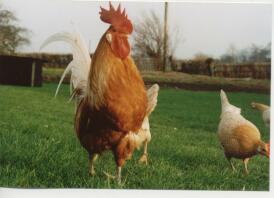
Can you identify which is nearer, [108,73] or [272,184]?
[108,73]

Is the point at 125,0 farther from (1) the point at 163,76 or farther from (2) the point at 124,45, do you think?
(1) the point at 163,76

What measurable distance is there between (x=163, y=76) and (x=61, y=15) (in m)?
0.73

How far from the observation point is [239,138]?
334 cm

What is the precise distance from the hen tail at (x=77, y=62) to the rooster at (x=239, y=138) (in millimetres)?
902

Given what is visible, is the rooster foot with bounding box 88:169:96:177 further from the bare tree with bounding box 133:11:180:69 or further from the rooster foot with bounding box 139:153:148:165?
the bare tree with bounding box 133:11:180:69

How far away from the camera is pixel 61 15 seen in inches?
130

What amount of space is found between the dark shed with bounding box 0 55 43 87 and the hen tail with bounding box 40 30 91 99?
0.66 feet

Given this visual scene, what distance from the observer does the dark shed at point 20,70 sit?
133 inches

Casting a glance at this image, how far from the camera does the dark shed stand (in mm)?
3381

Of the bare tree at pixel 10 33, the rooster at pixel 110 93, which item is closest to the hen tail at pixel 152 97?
the rooster at pixel 110 93

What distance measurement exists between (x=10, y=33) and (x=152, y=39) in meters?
0.88

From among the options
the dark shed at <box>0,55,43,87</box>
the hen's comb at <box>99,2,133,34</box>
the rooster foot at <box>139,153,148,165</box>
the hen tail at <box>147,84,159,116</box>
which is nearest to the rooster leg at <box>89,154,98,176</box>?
the rooster foot at <box>139,153,148,165</box>

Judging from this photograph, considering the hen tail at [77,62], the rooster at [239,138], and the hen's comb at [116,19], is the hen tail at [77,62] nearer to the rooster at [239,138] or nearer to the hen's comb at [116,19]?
the hen's comb at [116,19]

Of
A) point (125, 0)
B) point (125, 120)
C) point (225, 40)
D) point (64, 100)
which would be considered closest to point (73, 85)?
point (64, 100)
